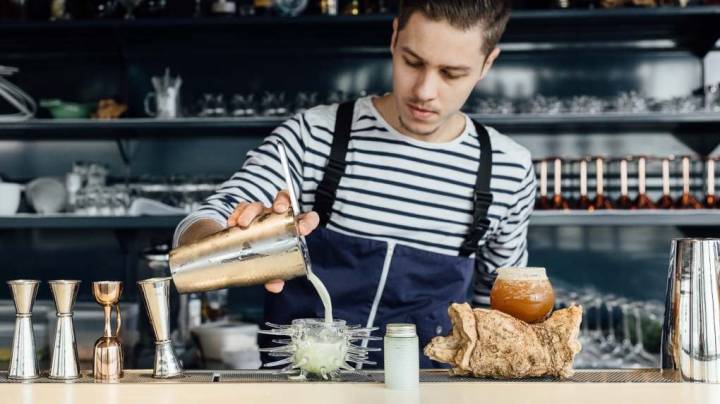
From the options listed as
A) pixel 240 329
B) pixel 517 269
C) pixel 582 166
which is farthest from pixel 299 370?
pixel 582 166

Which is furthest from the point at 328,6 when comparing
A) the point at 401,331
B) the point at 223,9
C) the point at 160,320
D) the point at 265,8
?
the point at 401,331

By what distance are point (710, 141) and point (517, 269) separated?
95.0 inches

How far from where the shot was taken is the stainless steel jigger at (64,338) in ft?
5.21

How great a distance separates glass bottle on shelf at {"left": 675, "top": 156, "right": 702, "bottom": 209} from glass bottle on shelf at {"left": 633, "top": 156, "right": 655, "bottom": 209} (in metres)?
0.10

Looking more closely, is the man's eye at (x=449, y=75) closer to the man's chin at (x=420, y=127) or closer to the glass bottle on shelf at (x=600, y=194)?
the man's chin at (x=420, y=127)

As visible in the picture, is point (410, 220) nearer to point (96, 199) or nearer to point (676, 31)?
point (96, 199)

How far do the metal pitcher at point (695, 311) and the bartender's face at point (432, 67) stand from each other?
576 mm

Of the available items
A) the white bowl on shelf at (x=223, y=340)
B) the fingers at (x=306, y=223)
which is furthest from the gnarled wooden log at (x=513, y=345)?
the white bowl on shelf at (x=223, y=340)

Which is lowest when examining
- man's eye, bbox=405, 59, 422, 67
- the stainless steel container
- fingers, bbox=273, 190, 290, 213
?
the stainless steel container

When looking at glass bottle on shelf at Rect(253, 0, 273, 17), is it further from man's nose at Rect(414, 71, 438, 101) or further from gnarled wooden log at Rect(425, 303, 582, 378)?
gnarled wooden log at Rect(425, 303, 582, 378)

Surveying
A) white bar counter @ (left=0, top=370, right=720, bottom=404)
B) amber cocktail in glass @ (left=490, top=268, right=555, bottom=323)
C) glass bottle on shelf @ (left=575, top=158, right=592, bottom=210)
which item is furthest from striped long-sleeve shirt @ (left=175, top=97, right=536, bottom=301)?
glass bottle on shelf @ (left=575, top=158, right=592, bottom=210)

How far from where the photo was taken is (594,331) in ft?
11.5

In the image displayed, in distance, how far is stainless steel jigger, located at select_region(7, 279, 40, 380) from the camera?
5.23 feet

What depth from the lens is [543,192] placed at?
3.46 meters
